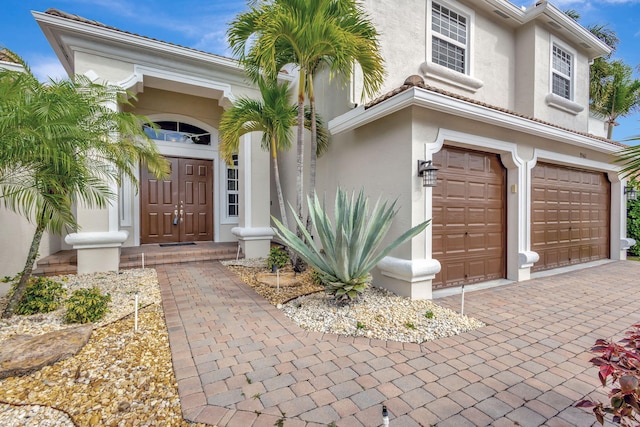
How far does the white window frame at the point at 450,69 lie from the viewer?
22.9ft

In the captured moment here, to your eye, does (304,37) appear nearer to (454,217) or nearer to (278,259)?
(454,217)

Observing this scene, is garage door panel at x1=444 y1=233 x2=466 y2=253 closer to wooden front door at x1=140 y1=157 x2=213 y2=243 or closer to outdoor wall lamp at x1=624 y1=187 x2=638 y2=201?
wooden front door at x1=140 y1=157 x2=213 y2=243

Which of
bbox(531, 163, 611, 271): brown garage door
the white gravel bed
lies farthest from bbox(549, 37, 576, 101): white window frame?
the white gravel bed

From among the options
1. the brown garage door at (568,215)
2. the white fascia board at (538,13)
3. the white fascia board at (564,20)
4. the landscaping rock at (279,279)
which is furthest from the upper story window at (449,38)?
the landscaping rock at (279,279)

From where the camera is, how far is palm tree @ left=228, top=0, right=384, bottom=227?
4562 mm

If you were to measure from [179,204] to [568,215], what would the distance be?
405 inches

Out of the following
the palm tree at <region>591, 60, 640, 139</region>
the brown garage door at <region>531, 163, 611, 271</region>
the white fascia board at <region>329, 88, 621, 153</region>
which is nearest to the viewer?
the white fascia board at <region>329, 88, 621, 153</region>

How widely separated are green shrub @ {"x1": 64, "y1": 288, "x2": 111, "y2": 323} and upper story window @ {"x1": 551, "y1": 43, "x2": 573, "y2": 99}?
11.9 m

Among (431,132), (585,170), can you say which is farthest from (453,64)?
(585,170)

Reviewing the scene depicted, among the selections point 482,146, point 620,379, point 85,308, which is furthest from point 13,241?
point 482,146

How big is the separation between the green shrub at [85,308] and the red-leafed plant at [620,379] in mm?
4624

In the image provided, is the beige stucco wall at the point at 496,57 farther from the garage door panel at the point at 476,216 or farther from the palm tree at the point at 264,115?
the garage door panel at the point at 476,216

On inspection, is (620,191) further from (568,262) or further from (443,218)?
→ (443,218)

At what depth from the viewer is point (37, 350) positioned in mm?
2834
